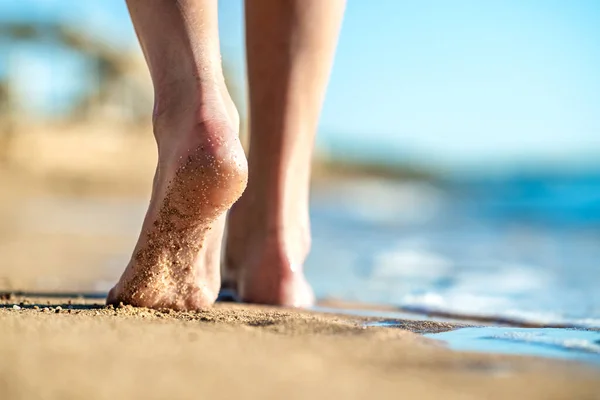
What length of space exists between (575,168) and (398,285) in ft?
72.1

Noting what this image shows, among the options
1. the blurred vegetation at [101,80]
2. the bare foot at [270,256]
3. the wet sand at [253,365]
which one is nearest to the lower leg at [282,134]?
the bare foot at [270,256]

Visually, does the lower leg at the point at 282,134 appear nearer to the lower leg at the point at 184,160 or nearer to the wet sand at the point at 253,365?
the lower leg at the point at 184,160

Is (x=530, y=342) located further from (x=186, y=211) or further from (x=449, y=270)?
(x=449, y=270)

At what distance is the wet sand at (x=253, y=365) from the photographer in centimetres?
58

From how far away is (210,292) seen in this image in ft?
3.68

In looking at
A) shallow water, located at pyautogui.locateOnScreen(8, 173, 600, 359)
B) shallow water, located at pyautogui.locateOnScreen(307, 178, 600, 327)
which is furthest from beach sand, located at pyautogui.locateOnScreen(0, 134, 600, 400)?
shallow water, located at pyautogui.locateOnScreen(307, 178, 600, 327)

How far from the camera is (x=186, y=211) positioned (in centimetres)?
101

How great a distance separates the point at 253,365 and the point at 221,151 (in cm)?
41

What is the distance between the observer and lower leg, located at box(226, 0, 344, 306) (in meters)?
1.37

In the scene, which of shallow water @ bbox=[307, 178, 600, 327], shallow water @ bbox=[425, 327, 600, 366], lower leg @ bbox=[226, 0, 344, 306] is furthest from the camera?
shallow water @ bbox=[307, 178, 600, 327]

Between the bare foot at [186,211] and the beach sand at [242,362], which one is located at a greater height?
the bare foot at [186,211]

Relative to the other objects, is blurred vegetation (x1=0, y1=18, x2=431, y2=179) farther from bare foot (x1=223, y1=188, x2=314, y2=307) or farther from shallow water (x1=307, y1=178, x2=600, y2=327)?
bare foot (x1=223, y1=188, x2=314, y2=307)

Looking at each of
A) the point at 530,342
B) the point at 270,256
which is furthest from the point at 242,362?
the point at 270,256

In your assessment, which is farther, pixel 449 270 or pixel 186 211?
pixel 449 270
